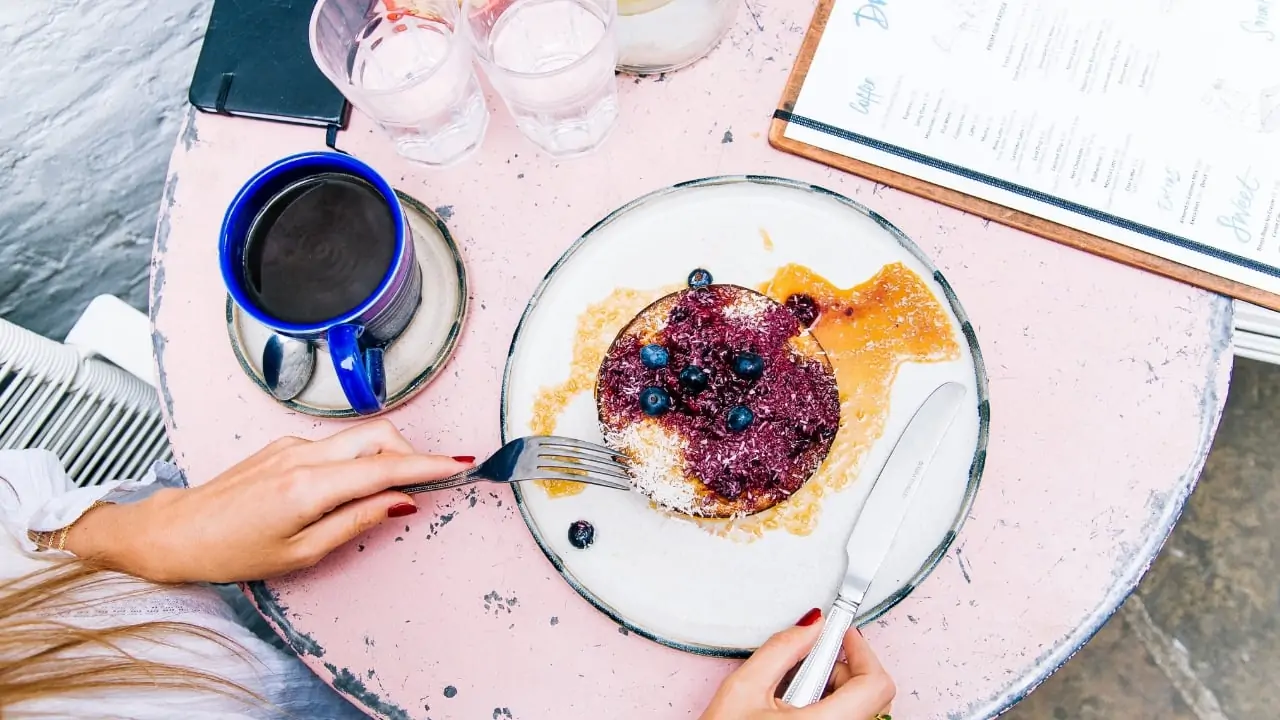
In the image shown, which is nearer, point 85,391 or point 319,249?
point 319,249

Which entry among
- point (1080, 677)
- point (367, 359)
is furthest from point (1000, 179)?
point (1080, 677)

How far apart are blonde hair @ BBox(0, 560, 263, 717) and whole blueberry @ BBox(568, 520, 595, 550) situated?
17.2 inches

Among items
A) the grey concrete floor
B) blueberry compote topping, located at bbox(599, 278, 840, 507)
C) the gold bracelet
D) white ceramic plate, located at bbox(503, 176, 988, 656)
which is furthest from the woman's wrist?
the grey concrete floor

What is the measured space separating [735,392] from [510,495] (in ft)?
0.87

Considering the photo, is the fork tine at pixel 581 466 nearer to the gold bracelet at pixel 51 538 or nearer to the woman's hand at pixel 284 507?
the woman's hand at pixel 284 507

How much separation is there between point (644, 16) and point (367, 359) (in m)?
0.45

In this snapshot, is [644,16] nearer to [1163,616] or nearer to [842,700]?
[842,700]

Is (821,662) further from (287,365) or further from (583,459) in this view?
(287,365)

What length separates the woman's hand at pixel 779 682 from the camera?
0.71m

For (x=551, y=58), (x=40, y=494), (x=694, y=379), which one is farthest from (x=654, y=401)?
(x=40, y=494)

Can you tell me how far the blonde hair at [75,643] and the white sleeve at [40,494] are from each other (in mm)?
51

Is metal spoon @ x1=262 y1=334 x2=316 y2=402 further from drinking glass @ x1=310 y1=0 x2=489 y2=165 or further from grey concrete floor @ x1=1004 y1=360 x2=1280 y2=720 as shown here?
grey concrete floor @ x1=1004 y1=360 x2=1280 y2=720

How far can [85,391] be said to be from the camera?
3.80 ft

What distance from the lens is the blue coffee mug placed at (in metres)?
0.69
